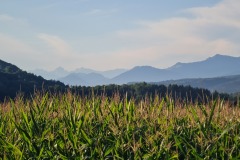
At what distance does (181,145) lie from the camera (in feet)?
25.6

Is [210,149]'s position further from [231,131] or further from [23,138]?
[23,138]

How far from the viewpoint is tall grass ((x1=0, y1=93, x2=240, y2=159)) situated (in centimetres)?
743

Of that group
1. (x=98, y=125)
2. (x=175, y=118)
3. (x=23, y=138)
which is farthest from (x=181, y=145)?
(x=23, y=138)

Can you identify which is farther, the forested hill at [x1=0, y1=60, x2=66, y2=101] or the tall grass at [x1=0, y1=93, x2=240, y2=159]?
the forested hill at [x1=0, y1=60, x2=66, y2=101]

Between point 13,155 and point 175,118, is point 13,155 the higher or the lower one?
the lower one

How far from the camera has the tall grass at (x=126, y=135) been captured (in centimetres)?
743

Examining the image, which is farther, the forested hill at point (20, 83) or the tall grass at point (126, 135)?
the forested hill at point (20, 83)

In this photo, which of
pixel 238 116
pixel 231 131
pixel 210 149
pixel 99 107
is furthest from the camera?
pixel 99 107

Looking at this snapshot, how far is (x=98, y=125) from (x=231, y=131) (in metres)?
2.85

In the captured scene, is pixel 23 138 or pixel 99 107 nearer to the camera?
pixel 23 138

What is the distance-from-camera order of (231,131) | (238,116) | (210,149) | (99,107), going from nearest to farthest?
(210,149), (231,131), (238,116), (99,107)

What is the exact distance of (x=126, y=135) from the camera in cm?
800

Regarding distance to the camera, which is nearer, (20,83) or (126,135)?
(126,135)

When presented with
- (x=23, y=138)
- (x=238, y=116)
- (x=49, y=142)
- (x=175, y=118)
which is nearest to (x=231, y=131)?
(x=238, y=116)
